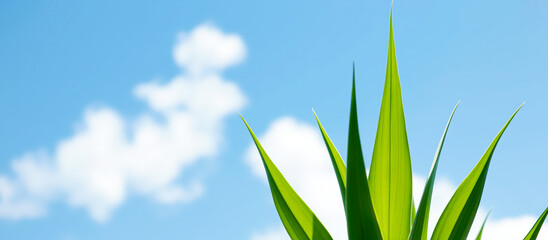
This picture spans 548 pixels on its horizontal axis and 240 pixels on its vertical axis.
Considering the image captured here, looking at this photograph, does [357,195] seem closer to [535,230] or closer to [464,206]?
[464,206]

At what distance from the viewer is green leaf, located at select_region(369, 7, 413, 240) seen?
2.95 ft

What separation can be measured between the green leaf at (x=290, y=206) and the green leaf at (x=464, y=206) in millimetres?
215

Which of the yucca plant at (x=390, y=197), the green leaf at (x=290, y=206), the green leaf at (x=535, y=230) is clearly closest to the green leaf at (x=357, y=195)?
the yucca plant at (x=390, y=197)

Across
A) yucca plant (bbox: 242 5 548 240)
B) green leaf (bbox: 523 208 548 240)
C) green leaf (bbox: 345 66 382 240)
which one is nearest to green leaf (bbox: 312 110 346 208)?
yucca plant (bbox: 242 5 548 240)

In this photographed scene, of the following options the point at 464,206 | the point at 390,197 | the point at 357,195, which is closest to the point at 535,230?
the point at 464,206

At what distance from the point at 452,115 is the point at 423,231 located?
Answer: 0.22m

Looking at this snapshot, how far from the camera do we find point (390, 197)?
0.94 m

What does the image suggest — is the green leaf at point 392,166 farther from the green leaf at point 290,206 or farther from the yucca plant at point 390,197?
the green leaf at point 290,206

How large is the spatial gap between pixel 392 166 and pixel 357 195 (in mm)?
127

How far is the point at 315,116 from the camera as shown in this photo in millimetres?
1058

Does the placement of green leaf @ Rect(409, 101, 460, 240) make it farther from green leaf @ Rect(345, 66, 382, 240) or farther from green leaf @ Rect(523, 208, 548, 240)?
green leaf @ Rect(523, 208, 548, 240)

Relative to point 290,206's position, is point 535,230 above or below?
below

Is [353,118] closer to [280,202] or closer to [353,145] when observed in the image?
[353,145]

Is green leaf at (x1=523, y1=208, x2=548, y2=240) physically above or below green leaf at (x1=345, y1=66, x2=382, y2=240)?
below
